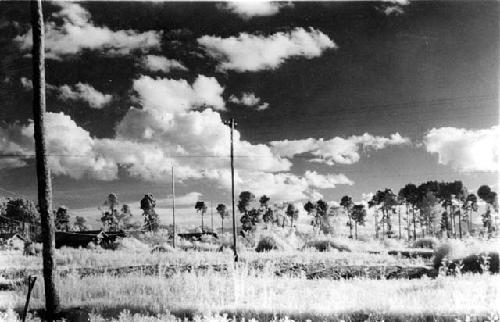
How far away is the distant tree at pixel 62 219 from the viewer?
9318 cm

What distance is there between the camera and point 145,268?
21000 mm

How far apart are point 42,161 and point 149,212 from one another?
89310mm

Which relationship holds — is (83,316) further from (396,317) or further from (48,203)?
(396,317)

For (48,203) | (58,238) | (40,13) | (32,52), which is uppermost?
(40,13)

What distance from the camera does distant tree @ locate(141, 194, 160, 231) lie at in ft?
316

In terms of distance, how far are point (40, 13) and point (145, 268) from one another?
13.0 meters

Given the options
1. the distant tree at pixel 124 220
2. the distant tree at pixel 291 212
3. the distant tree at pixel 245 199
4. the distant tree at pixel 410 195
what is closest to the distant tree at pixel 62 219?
the distant tree at pixel 124 220

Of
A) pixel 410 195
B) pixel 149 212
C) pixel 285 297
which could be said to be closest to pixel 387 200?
pixel 410 195

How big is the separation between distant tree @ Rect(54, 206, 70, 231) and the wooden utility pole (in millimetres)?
88790

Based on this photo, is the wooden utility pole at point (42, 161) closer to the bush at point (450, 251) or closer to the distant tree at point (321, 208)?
the bush at point (450, 251)

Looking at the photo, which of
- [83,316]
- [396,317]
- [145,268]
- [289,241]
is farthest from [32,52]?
[289,241]

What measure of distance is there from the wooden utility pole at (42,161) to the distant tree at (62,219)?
8879 cm

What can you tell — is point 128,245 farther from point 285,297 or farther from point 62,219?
point 62,219

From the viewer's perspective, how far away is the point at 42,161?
1083cm
